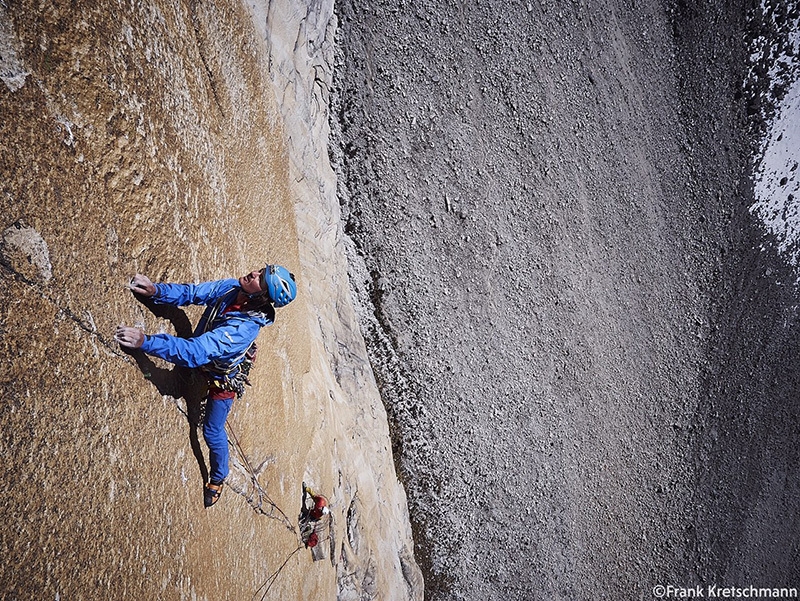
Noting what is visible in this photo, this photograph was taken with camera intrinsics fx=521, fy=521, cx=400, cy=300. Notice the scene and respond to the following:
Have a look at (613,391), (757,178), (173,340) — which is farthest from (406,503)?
(757,178)

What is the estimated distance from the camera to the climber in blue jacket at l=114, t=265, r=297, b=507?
9.25 feet

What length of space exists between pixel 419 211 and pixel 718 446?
5916 millimetres

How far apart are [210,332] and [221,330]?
70 mm

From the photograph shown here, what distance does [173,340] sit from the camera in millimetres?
2654

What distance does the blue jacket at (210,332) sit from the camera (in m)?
2.65

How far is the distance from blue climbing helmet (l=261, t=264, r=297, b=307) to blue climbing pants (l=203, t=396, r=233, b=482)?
76 cm

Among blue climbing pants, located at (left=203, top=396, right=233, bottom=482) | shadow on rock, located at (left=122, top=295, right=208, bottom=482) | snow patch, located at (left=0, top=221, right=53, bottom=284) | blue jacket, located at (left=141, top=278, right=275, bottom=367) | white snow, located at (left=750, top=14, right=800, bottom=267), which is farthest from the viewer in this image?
white snow, located at (left=750, top=14, right=800, bottom=267)

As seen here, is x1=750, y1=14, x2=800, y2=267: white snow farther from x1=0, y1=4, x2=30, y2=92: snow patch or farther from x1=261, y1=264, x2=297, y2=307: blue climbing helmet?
x1=0, y1=4, x2=30, y2=92: snow patch

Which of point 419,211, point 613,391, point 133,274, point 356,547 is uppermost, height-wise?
point 419,211

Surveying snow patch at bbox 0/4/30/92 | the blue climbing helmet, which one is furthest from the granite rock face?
the blue climbing helmet

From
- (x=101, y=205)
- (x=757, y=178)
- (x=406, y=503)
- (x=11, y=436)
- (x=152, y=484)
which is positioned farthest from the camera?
(x=757, y=178)

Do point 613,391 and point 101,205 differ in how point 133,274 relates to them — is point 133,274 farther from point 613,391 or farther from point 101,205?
point 613,391

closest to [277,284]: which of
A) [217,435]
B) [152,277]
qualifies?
[152,277]

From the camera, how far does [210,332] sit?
9.37 feet
